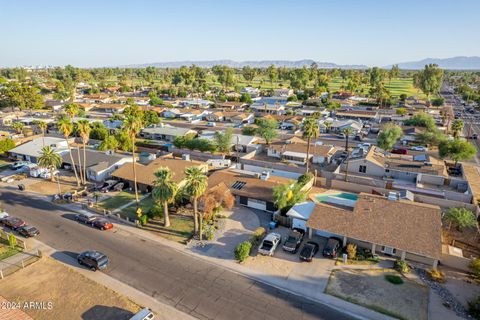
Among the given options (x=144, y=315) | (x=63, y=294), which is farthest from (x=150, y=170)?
(x=144, y=315)

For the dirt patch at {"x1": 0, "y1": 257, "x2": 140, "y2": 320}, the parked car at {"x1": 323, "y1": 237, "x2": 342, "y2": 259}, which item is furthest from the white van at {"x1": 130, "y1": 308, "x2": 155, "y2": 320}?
the parked car at {"x1": 323, "y1": 237, "x2": 342, "y2": 259}

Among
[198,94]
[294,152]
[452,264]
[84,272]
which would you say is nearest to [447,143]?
[294,152]

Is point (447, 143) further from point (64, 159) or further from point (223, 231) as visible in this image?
point (64, 159)

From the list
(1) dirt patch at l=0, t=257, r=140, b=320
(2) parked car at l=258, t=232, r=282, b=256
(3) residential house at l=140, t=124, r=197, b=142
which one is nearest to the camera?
(1) dirt patch at l=0, t=257, r=140, b=320

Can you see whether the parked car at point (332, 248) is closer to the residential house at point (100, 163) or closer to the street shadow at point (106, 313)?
the street shadow at point (106, 313)

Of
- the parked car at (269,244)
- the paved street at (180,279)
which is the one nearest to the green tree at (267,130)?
the parked car at (269,244)

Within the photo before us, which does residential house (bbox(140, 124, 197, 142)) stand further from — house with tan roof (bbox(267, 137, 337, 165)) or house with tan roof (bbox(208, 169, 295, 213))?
house with tan roof (bbox(208, 169, 295, 213))
